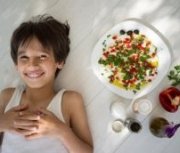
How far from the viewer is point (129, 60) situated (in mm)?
1273

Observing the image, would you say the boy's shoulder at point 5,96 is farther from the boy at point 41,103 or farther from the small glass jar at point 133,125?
the small glass jar at point 133,125

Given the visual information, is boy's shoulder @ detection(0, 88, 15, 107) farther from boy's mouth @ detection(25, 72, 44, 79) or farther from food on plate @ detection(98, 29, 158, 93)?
food on plate @ detection(98, 29, 158, 93)

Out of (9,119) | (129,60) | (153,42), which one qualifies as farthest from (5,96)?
(153,42)

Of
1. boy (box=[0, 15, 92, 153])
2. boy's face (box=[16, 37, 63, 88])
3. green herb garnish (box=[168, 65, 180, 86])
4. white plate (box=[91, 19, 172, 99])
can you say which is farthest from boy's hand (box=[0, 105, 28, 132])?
green herb garnish (box=[168, 65, 180, 86])

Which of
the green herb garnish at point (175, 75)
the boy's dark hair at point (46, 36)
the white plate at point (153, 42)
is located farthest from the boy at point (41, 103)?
the green herb garnish at point (175, 75)

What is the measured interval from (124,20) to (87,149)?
52 cm

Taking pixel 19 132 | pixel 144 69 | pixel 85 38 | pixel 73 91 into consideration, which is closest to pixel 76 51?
pixel 85 38

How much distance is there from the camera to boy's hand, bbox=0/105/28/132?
3.84 feet

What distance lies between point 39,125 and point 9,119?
0.12m

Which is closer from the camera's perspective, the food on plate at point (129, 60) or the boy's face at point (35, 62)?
the boy's face at point (35, 62)

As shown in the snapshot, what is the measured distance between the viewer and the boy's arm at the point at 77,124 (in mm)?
1152

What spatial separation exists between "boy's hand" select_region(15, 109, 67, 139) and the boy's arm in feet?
0.15

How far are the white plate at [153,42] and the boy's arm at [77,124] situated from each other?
139 millimetres

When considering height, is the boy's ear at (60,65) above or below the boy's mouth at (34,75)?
above
